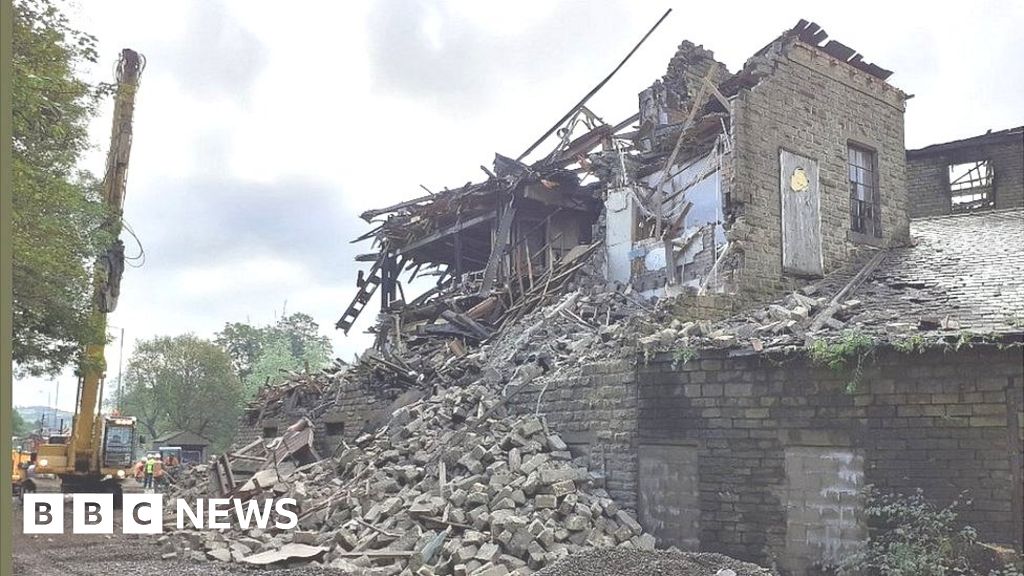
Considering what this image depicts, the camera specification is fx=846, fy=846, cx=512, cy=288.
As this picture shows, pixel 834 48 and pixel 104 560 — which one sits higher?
pixel 834 48

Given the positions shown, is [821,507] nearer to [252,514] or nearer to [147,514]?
[252,514]

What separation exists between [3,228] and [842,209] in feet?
45.7

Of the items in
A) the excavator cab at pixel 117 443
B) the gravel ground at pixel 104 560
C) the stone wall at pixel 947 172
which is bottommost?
the gravel ground at pixel 104 560

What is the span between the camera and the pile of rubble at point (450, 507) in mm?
9461

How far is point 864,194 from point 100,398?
15416 mm

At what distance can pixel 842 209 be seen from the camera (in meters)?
15.4

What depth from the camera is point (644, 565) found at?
8445mm

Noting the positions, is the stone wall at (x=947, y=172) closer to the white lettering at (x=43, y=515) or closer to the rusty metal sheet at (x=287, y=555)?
the rusty metal sheet at (x=287, y=555)

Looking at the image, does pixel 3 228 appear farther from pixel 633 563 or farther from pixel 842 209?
pixel 842 209

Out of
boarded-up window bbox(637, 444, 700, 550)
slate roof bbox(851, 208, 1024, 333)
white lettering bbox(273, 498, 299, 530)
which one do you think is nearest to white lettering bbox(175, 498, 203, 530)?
white lettering bbox(273, 498, 299, 530)

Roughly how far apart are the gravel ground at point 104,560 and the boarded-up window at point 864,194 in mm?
11377

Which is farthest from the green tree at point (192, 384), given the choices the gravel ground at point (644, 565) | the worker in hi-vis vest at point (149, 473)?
the gravel ground at point (644, 565)

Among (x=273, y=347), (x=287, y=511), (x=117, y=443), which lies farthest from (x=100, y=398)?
(x=273, y=347)

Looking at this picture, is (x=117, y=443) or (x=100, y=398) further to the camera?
(x=117, y=443)
